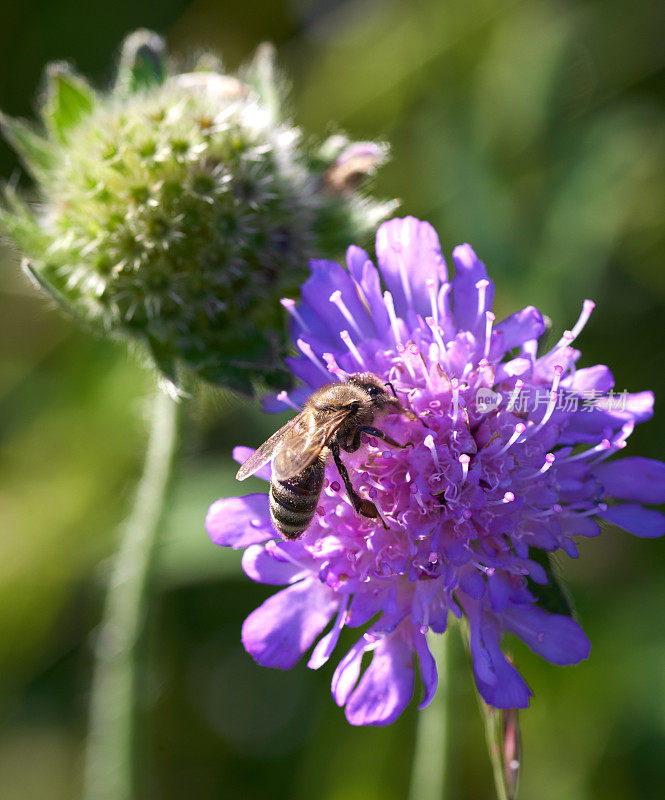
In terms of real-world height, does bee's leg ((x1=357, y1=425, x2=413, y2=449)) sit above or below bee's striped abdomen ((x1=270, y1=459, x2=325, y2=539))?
above

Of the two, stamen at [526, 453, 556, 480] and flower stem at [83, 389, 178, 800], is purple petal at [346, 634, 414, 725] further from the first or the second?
flower stem at [83, 389, 178, 800]

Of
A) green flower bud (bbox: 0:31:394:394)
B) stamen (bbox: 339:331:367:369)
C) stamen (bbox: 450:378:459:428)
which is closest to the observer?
stamen (bbox: 450:378:459:428)

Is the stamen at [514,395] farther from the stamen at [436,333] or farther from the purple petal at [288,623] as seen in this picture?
the purple petal at [288,623]

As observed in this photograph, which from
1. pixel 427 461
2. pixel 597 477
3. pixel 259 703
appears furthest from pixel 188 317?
pixel 259 703

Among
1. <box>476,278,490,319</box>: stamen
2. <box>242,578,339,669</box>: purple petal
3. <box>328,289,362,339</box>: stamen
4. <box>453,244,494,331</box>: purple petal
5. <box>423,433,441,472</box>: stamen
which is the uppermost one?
<box>453,244,494,331</box>: purple petal

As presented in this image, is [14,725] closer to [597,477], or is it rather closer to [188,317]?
[188,317]

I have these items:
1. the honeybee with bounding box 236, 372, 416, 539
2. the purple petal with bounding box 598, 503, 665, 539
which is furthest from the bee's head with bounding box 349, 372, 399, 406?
the purple petal with bounding box 598, 503, 665, 539

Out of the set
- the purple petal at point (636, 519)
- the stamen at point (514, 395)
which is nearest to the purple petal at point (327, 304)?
the stamen at point (514, 395)

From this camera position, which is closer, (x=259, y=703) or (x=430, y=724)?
(x=430, y=724)
